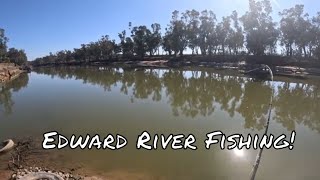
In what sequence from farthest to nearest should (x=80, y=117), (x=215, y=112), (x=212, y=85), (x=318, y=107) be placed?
(x=212, y=85) < (x=318, y=107) < (x=215, y=112) < (x=80, y=117)

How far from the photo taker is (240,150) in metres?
15.2

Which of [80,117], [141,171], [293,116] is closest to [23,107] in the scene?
[80,117]

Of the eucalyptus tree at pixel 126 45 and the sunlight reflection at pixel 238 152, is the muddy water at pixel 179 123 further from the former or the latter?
the eucalyptus tree at pixel 126 45

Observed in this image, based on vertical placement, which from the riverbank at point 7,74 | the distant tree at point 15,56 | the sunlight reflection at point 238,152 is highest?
the distant tree at point 15,56

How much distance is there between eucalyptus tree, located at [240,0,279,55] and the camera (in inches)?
3300

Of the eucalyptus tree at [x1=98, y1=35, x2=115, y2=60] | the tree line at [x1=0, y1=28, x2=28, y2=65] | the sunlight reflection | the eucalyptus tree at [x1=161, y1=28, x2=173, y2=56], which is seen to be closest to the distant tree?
the tree line at [x1=0, y1=28, x2=28, y2=65]

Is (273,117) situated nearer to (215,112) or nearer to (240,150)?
(215,112)

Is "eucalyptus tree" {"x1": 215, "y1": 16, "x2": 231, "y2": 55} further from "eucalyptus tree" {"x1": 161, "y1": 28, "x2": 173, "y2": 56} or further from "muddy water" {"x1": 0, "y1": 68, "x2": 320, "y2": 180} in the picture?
"muddy water" {"x1": 0, "y1": 68, "x2": 320, "y2": 180}

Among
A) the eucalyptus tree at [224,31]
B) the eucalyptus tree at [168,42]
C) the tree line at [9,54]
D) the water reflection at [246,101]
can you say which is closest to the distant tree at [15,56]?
the tree line at [9,54]

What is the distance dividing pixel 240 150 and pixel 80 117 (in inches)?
494

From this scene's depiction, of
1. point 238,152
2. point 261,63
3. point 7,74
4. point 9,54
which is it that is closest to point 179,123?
point 238,152

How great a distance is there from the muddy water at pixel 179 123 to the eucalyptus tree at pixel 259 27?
150ft

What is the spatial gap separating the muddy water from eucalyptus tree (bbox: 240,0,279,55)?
150 feet

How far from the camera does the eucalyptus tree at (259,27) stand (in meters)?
83.8
